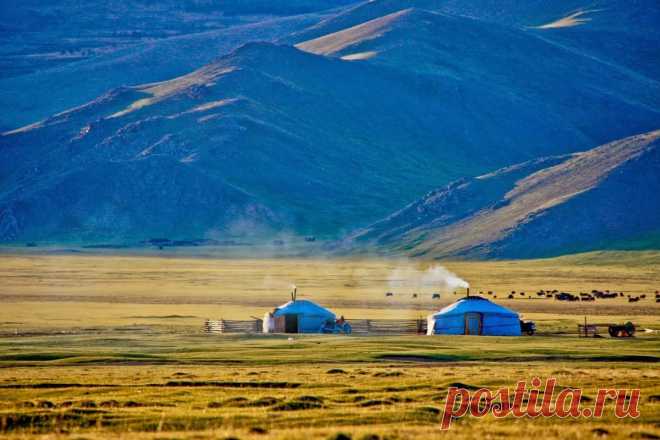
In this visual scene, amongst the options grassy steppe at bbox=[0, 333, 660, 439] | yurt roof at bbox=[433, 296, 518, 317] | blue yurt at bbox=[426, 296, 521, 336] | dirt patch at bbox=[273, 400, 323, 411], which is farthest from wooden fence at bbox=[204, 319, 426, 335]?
dirt patch at bbox=[273, 400, 323, 411]

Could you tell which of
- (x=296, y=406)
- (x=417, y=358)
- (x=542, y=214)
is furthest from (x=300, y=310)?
(x=542, y=214)

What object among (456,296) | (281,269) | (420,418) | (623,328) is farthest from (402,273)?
(420,418)

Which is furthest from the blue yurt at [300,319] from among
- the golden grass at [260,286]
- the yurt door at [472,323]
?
the golden grass at [260,286]

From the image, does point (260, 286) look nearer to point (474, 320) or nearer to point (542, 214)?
point (474, 320)

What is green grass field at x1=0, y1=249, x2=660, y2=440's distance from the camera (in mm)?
32750

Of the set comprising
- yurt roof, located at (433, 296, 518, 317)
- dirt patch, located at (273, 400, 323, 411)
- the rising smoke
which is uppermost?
the rising smoke

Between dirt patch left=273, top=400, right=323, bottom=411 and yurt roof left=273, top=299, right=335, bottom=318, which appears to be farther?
yurt roof left=273, top=299, right=335, bottom=318

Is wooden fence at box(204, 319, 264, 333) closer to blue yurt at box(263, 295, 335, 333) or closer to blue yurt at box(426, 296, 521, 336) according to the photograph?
blue yurt at box(263, 295, 335, 333)

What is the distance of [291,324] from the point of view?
2992 inches

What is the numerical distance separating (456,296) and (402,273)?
114ft

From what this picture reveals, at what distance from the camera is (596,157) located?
192875 millimetres

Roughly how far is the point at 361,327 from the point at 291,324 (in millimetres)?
4006

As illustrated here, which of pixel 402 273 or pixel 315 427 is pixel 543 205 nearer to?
pixel 402 273

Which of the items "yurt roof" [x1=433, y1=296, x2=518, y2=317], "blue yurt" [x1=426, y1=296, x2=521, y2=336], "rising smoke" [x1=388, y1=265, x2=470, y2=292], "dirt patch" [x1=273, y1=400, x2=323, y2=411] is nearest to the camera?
"dirt patch" [x1=273, y1=400, x2=323, y2=411]
